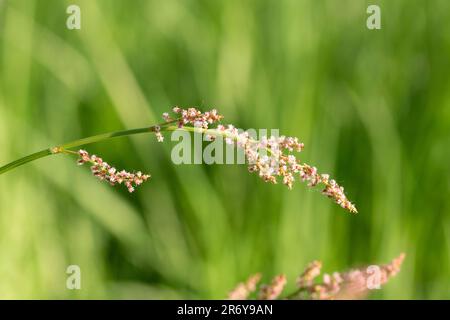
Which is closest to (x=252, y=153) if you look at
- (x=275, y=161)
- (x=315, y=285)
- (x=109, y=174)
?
(x=275, y=161)

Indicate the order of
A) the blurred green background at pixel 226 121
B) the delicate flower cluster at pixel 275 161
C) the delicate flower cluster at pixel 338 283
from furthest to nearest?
the blurred green background at pixel 226 121
the delicate flower cluster at pixel 338 283
the delicate flower cluster at pixel 275 161

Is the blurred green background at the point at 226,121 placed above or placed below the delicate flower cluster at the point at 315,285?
above

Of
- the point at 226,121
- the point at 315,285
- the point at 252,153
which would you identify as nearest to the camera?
the point at 252,153

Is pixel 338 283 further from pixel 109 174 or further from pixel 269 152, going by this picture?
pixel 109 174

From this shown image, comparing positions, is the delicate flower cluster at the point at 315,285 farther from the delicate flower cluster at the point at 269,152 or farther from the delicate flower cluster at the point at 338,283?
the delicate flower cluster at the point at 269,152

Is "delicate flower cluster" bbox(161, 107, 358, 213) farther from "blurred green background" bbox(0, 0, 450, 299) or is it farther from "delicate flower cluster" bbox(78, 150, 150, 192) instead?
"blurred green background" bbox(0, 0, 450, 299)

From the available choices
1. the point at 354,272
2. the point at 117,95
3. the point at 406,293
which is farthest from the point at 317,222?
the point at 354,272

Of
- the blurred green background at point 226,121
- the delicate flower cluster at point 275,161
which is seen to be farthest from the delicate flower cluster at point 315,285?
the blurred green background at point 226,121

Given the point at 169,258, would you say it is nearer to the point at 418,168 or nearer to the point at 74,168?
the point at 74,168

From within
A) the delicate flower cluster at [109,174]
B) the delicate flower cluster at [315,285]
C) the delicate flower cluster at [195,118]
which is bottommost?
the delicate flower cluster at [315,285]
